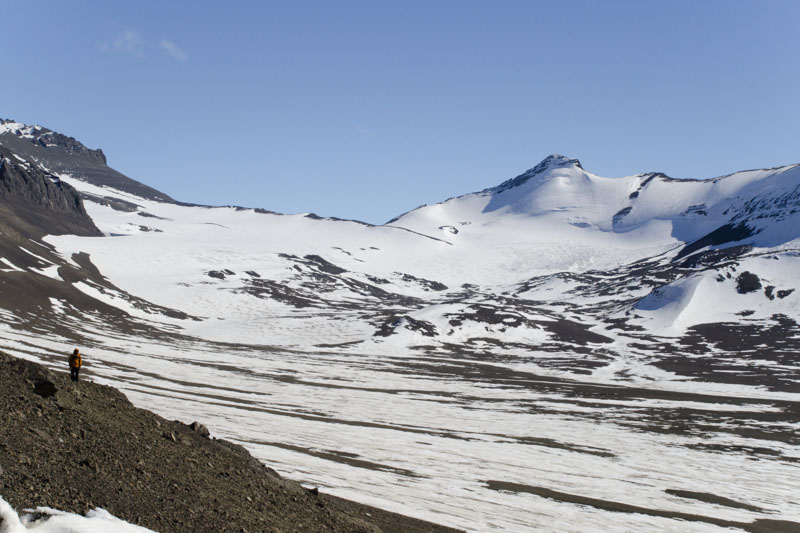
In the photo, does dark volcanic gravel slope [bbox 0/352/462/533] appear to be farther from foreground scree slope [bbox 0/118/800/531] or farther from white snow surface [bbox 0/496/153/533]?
foreground scree slope [bbox 0/118/800/531]

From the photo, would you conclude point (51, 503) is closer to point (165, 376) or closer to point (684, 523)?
point (684, 523)

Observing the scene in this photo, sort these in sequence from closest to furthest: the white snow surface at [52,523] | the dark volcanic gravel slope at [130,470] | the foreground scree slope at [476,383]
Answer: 1. the white snow surface at [52,523]
2. the dark volcanic gravel slope at [130,470]
3. the foreground scree slope at [476,383]

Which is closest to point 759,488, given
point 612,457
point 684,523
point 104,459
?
point 612,457

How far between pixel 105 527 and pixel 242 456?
9.23 m

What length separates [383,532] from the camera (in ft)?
60.9

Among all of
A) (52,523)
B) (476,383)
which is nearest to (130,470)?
(52,523)

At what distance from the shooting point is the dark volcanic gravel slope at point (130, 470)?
39.8 ft

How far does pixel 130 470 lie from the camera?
556 inches

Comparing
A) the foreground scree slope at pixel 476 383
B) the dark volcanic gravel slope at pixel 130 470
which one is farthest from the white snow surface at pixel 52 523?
the foreground scree slope at pixel 476 383

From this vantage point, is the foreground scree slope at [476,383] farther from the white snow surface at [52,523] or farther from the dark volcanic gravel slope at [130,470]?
the white snow surface at [52,523]

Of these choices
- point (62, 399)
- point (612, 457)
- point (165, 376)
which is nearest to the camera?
point (62, 399)

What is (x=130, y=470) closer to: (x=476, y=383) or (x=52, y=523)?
(x=52, y=523)

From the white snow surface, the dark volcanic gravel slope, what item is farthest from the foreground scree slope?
the white snow surface

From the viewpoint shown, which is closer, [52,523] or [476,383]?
[52,523]
